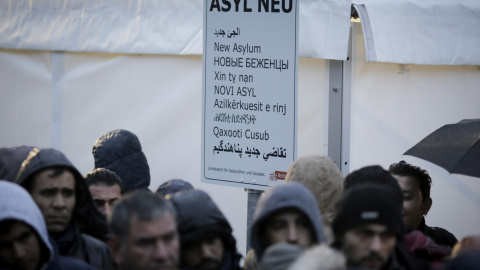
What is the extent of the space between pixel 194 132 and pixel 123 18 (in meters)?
1.12

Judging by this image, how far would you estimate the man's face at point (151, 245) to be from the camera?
3.78m

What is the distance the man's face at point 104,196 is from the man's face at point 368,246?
219cm

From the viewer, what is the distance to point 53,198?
476 cm

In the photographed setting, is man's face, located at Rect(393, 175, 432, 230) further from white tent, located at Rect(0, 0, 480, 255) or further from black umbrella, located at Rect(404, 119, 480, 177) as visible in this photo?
white tent, located at Rect(0, 0, 480, 255)

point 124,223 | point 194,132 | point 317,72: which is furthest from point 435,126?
point 124,223

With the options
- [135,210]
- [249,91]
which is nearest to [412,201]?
[249,91]

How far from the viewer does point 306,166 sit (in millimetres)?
4941

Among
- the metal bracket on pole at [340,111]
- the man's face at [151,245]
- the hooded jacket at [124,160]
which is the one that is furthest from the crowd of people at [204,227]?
the metal bracket on pole at [340,111]

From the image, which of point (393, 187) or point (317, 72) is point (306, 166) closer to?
point (393, 187)

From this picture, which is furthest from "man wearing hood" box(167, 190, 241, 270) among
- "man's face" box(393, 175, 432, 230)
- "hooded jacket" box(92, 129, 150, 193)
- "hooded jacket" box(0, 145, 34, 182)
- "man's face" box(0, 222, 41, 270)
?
"hooded jacket" box(92, 129, 150, 193)

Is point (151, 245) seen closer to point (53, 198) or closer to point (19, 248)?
point (19, 248)

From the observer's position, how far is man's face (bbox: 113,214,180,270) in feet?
12.4

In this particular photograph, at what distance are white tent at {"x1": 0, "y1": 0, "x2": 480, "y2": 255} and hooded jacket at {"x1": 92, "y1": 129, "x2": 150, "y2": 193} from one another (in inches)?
32.5

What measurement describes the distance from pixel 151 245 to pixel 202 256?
59 centimetres
